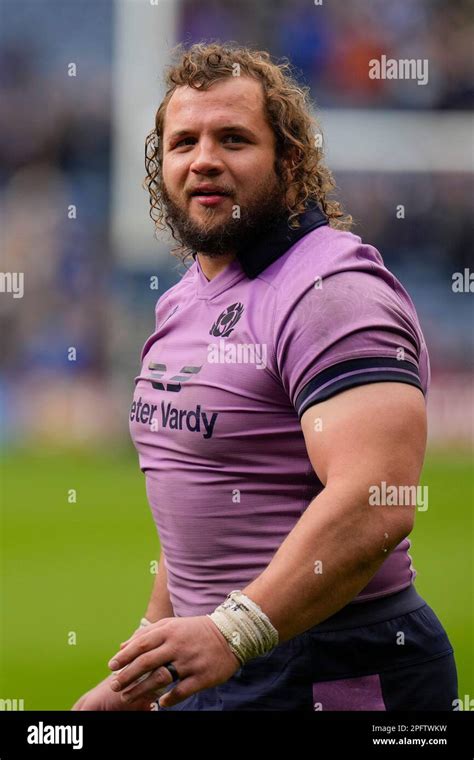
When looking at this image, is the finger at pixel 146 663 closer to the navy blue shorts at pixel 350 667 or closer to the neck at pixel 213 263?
the navy blue shorts at pixel 350 667

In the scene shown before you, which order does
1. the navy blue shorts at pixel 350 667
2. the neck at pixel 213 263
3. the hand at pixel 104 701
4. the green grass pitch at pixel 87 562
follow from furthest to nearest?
the green grass pitch at pixel 87 562
the hand at pixel 104 701
the neck at pixel 213 263
the navy blue shorts at pixel 350 667

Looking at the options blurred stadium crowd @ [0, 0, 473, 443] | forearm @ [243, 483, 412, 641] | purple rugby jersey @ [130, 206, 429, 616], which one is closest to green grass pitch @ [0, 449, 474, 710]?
blurred stadium crowd @ [0, 0, 473, 443]

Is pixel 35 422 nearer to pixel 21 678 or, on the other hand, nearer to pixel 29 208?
pixel 29 208

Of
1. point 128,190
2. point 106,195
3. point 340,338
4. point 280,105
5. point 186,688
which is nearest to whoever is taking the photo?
point 186,688

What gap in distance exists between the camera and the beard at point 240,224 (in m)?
2.87

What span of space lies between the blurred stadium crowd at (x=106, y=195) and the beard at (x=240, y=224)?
44.0 feet

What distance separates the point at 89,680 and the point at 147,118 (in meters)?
11.0

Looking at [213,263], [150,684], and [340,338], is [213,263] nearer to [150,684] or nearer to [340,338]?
[340,338]

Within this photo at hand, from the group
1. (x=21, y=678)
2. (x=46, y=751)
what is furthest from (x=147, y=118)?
(x=46, y=751)

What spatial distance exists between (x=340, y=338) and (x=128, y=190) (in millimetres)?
14833

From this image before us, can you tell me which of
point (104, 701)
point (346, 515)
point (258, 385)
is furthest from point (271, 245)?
point (104, 701)

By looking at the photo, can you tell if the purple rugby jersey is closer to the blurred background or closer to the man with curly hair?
the man with curly hair

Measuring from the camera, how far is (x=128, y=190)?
56.1ft


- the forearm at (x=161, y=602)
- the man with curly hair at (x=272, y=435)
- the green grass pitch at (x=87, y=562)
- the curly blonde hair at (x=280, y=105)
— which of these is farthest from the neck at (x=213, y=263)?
the green grass pitch at (x=87, y=562)
